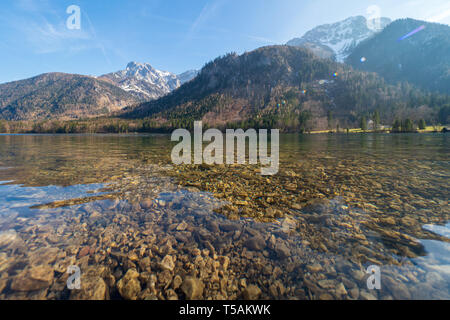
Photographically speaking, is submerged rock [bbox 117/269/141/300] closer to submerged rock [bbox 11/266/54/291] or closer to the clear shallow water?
the clear shallow water

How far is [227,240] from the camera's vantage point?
212 inches

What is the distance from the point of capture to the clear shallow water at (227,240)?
3.74 meters

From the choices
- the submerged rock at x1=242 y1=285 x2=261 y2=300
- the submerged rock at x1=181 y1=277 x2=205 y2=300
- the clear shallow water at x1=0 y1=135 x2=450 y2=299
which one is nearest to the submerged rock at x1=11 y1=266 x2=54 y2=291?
the clear shallow water at x1=0 y1=135 x2=450 y2=299

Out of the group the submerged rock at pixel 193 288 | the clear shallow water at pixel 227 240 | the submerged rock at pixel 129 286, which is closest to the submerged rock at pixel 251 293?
the clear shallow water at pixel 227 240

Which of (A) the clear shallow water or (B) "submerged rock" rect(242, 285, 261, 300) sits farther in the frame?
(A) the clear shallow water

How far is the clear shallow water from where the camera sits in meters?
3.74

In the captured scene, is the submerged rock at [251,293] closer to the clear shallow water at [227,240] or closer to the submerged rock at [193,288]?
the clear shallow water at [227,240]

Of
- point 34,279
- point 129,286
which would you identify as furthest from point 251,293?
point 34,279

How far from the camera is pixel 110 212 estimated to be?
7016mm

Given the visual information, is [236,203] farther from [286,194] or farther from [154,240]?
[154,240]

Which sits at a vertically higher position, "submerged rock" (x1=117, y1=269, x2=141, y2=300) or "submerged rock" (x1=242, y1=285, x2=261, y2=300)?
"submerged rock" (x1=117, y1=269, x2=141, y2=300)
